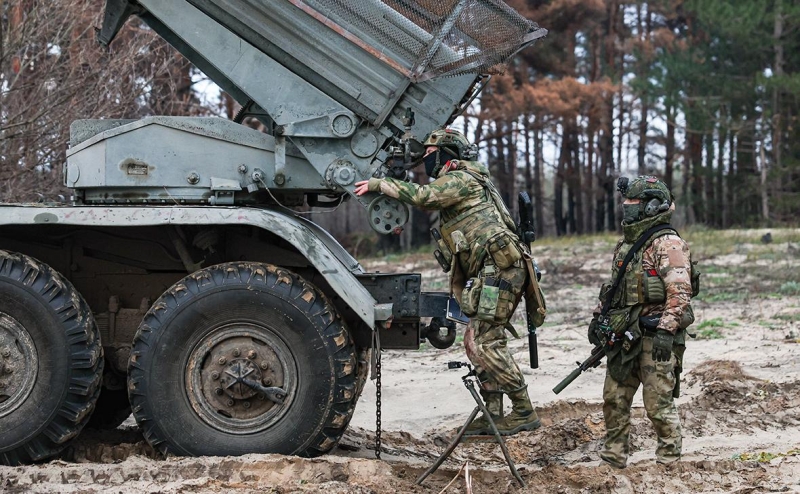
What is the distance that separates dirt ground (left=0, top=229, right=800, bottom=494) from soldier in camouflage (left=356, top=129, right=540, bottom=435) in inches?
16.8

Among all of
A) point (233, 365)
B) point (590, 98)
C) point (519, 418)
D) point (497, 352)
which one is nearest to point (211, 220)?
point (233, 365)

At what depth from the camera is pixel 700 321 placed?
11734mm

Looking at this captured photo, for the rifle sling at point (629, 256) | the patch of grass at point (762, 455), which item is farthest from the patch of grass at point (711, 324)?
the rifle sling at point (629, 256)

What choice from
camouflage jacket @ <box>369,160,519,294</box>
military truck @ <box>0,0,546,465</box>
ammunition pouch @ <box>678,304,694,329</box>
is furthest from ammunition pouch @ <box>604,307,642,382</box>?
military truck @ <box>0,0,546,465</box>

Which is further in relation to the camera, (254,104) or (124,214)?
(254,104)

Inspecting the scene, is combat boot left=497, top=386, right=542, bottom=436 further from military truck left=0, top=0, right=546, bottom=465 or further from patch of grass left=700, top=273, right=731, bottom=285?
patch of grass left=700, top=273, right=731, bottom=285

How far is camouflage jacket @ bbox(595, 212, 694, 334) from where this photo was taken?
19.4ft

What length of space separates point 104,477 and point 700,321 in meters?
8.22

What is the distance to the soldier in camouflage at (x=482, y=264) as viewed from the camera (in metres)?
6.26

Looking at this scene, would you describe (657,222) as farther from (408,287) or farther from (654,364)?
(408,287)

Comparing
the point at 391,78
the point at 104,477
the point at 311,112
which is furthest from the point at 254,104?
the point at 104,477

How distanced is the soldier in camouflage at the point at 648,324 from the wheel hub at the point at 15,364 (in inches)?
140

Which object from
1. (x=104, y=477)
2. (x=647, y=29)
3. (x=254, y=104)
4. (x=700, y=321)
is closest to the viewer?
(x=104, y=477)

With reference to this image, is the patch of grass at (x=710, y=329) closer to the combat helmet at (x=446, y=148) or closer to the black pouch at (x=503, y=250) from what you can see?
the black pouch at (x=503, y=250)
